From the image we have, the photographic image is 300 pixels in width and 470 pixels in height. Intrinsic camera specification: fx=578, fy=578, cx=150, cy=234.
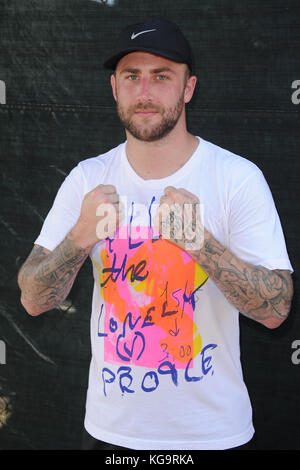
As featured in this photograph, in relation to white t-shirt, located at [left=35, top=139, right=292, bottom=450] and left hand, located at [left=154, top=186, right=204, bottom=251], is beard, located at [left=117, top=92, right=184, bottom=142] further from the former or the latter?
left hand, located at [left=154, top=186, right=204, bottom=251]

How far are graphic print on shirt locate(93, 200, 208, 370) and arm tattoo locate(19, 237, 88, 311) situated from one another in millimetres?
146

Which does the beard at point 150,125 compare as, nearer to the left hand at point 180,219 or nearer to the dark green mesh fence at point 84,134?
the left hand at point 180,219

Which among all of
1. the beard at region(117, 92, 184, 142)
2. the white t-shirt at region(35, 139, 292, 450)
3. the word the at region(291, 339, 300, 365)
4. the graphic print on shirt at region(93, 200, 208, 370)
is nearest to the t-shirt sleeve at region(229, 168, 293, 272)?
the white t-shirt at region(35, 139, 292, 450)

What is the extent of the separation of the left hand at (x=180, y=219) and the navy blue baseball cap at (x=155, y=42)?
1.70 feet

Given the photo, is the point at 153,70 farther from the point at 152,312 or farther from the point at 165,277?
the point at 152,312

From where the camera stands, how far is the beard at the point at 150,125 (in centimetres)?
180

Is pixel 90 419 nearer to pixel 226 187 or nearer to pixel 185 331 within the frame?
pixel 185 331

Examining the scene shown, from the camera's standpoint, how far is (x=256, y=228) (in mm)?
1675

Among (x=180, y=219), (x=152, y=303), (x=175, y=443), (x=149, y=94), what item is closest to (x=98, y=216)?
(x=180, y=219)

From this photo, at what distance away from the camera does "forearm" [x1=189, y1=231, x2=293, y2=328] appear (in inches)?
63.3

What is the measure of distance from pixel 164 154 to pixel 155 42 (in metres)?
0.35

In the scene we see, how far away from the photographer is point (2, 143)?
259cm

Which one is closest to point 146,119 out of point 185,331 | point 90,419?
point 185,331

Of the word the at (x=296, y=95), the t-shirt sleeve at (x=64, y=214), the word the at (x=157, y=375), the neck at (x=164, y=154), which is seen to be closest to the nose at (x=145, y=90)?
the neck at (x=164, y=154)
